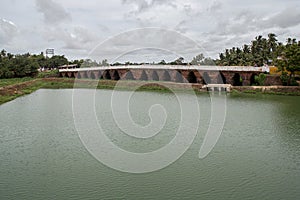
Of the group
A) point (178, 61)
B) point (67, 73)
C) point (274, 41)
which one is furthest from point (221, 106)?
point (67, 73)

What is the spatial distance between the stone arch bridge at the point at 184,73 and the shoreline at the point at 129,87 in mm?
1531

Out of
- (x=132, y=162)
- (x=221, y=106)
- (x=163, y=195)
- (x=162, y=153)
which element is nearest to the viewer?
(x=163, y=195)

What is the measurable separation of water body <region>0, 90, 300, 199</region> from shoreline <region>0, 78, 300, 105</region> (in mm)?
10404

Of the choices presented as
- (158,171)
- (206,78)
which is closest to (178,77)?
(206,78)

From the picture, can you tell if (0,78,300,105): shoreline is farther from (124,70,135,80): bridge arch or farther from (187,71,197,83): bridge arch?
(124,70,135,80): bridge arch

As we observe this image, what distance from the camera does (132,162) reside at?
31.0 ft

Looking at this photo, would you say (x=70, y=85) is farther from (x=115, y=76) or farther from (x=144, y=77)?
(x=144, y=77)

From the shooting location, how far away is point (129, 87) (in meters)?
33.8

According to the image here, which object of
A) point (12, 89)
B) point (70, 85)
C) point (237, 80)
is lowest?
point (12, 89)

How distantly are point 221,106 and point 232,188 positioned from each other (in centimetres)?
1271

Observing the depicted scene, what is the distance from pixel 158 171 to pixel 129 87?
83.2ft

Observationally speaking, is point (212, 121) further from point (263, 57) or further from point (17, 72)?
point (17, 72)

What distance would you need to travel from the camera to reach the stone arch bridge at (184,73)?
1121 inches

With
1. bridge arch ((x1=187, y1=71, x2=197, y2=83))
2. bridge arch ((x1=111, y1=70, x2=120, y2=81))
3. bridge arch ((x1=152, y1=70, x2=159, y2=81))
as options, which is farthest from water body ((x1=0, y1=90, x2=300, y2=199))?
bridge arch ((x1=111, y1=70, x2=120, y2=81))
